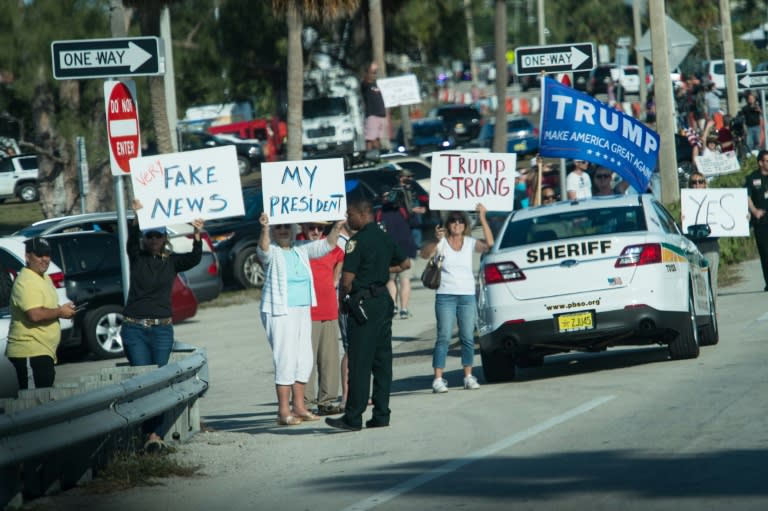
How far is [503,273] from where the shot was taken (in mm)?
13484

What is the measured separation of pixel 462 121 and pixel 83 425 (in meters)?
→ 49.1

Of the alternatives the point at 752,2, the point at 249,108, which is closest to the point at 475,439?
the point at 249,108

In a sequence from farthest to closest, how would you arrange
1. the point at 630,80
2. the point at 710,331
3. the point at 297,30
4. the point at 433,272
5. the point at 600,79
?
the point at 630,80 → the point at 600,79 → the point at 297,30 → the point at 710,331 → the point at 433,272

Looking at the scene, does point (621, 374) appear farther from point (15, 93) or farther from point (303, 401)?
point (15, 93)

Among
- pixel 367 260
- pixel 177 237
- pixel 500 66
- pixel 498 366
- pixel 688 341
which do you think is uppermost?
pixel 500 66

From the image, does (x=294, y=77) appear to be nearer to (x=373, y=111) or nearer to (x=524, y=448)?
(x=373, y=111)

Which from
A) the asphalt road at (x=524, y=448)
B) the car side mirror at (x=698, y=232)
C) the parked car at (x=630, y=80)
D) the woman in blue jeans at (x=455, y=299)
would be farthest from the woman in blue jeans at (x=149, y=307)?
the parked car at (x=630, y=80)

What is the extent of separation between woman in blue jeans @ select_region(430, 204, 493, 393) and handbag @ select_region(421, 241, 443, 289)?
0.05m

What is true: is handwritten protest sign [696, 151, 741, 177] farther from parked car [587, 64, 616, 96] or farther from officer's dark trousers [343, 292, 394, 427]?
parked car [587, 64, 616, 96]

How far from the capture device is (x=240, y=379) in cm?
1720

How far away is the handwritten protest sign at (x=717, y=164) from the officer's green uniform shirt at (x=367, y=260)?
1506 cm

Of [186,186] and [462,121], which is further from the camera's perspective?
[462,121]

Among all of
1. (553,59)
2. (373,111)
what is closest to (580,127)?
(553,59)

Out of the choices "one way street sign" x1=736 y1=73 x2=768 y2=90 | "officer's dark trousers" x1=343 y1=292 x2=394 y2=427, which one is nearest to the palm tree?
"one way street sign" x1=736 y1=73 x2=768 y2=90
